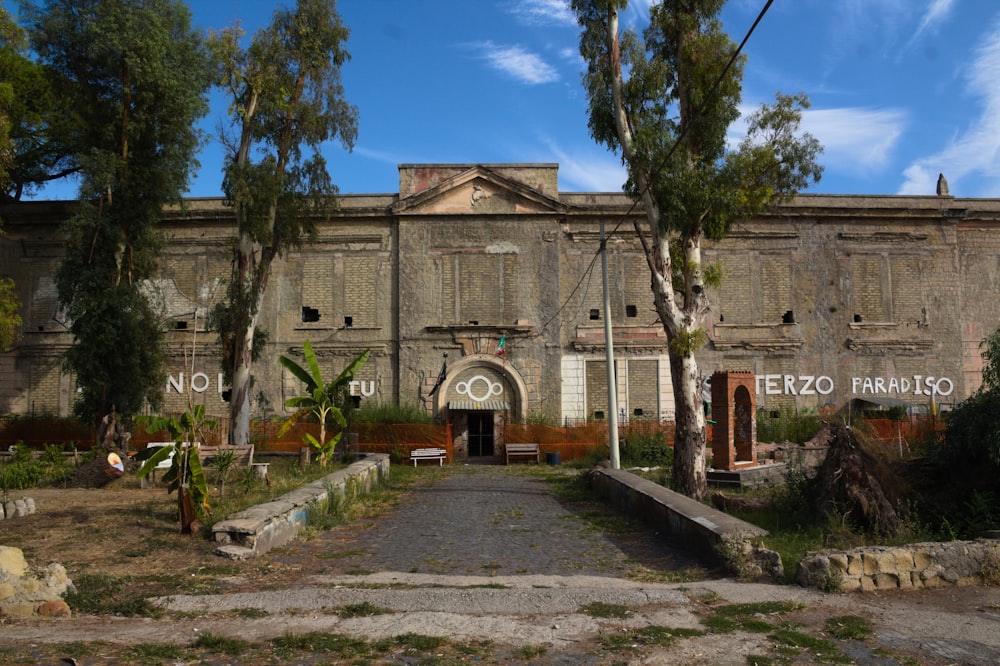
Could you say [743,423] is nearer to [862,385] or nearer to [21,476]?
A: [862,385]

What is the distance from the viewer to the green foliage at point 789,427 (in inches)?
1048

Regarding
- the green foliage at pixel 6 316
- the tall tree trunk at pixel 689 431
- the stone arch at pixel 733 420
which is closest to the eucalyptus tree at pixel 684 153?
the tall tree trunk at pixel 689 431

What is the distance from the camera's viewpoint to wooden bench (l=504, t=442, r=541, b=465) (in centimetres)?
2620

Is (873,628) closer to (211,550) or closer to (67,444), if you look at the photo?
(211,550)

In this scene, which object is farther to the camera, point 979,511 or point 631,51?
point 631,51

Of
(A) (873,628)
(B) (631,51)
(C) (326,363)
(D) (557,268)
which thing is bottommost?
(A) (873,628)

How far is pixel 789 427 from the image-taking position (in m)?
27.2

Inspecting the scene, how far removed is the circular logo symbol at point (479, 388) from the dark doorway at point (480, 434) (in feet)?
2.43

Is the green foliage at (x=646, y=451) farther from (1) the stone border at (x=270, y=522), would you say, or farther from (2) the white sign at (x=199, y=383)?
(2) the white sign at (x=199, y=383)

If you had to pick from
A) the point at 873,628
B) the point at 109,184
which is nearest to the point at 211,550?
the point at 873,628

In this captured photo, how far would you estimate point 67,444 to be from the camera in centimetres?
2611

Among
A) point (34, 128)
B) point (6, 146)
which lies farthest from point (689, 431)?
point (34, 128)

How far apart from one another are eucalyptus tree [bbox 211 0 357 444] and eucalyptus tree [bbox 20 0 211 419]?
1.76 meters

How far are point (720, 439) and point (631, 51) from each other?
28.9 feet
